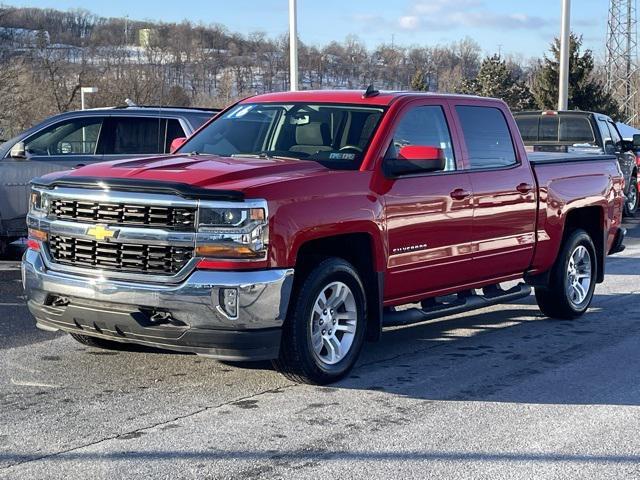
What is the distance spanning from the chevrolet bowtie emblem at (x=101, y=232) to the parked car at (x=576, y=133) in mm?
12802

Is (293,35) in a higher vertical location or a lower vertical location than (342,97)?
higher

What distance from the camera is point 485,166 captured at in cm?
785

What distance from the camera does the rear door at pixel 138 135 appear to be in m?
11.4

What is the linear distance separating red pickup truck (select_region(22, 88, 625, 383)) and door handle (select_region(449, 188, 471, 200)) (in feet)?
0.05

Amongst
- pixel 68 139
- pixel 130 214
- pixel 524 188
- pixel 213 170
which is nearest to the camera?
pixel 130 214

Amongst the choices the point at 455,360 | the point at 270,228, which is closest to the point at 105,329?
the point at 270,228

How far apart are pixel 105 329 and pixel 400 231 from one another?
2196 mm

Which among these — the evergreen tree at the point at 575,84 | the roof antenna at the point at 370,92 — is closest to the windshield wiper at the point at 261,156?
the roof antenna at the point at 370,92

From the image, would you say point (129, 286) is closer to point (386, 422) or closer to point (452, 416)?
point (386, 422)

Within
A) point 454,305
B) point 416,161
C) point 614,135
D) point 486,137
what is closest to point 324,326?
point 416,161

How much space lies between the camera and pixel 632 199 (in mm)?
20859

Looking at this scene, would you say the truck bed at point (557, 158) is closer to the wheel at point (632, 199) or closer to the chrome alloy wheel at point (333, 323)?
the chrome alloy wheel at point (333, 323)

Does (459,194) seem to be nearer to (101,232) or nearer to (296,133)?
(296,133)

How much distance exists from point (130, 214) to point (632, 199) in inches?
670
